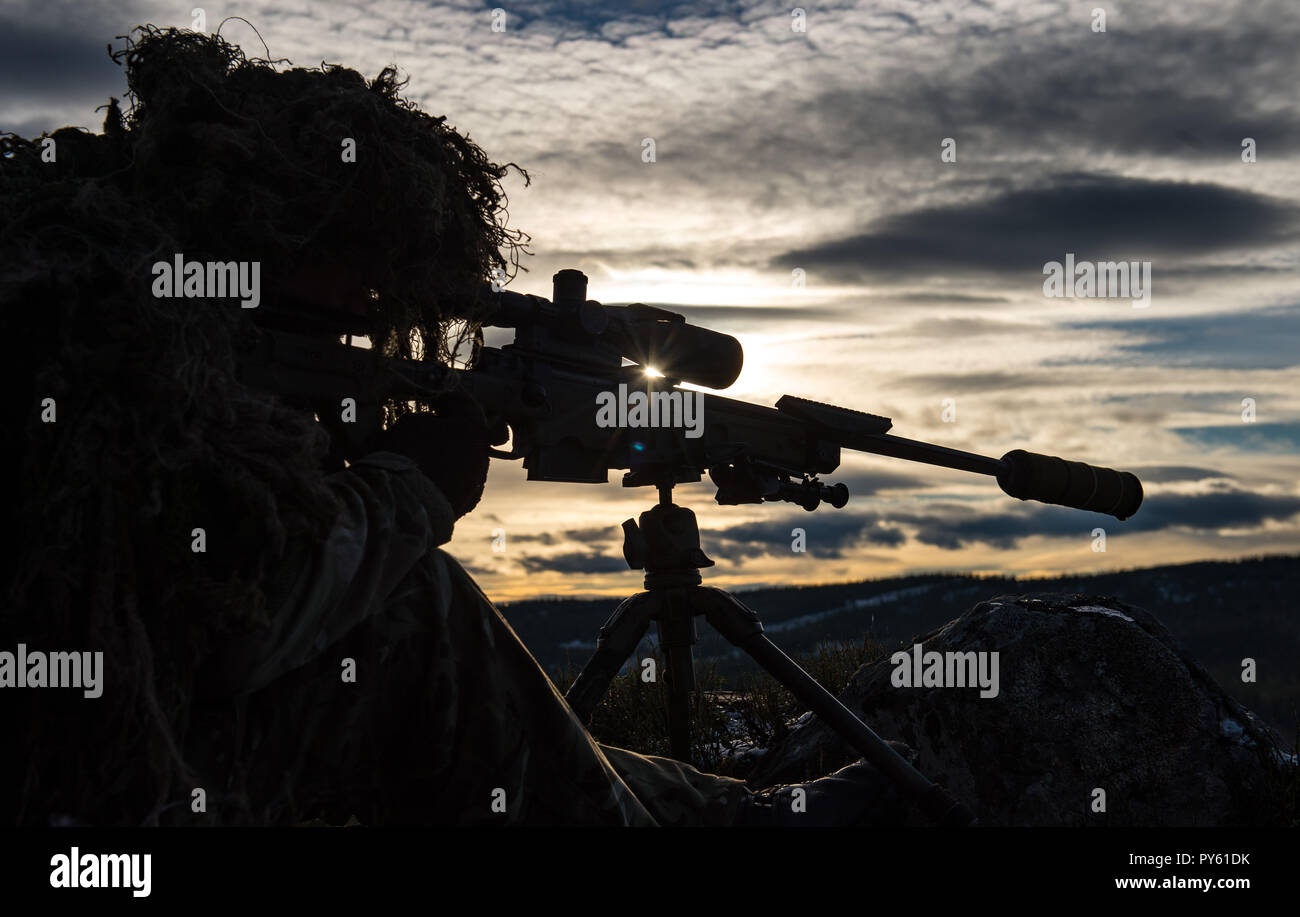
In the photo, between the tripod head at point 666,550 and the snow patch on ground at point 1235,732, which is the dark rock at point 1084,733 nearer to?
the snow patch on ground at point 1235,732

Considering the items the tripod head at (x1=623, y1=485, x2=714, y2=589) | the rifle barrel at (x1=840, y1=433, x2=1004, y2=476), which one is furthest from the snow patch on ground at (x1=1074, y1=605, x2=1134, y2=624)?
the tripod head at (x1=623, y1=485, x2=714, y2=589)

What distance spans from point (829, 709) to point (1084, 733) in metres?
1.43

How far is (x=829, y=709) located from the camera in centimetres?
392

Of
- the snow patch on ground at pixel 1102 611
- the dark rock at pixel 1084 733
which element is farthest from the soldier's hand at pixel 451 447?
the snow patch on ground at pixel 1102 611

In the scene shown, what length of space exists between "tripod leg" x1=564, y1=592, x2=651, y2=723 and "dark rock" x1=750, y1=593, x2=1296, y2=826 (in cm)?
115

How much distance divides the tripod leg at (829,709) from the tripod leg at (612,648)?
0.30 metres

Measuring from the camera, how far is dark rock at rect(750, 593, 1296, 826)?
4.44m

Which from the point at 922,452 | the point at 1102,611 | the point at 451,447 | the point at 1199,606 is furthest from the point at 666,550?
the point at 1199,606

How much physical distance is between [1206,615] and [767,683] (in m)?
70.6

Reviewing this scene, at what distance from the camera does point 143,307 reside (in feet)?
6.58

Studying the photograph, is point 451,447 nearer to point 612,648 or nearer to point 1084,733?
point 612,648

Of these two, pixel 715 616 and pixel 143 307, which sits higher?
pixel 143 307
